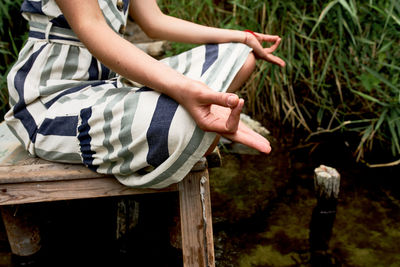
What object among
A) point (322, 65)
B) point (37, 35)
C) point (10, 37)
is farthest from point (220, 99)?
point (10, 37)

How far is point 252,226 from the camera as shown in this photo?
181 centimetres

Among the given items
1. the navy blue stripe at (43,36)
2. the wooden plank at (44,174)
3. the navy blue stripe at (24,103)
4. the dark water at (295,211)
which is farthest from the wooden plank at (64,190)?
the dark water at (295,211)

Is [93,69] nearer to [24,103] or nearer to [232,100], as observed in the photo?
[24,103]

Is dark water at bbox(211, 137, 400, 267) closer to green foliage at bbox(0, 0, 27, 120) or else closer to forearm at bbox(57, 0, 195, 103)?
forearm at bbox(57, 0, 195, 103)

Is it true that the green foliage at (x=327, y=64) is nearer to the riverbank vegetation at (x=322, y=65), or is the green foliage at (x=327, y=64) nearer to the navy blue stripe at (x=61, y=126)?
the riverbank vegetation at (x=322, y=65)

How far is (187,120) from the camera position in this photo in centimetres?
93

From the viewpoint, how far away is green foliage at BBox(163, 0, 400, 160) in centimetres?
218

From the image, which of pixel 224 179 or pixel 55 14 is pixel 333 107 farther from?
pixel 55 14

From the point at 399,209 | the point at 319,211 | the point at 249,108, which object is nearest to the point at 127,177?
the point at 319,211

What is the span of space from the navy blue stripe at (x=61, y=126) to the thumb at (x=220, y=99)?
0.42 meters

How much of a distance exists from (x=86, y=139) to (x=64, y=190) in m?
0.20

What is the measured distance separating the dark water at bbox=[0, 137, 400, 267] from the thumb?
0.74 meters

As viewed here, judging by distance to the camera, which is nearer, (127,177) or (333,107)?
(127,177)

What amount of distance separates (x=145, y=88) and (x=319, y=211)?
3.86 ft
